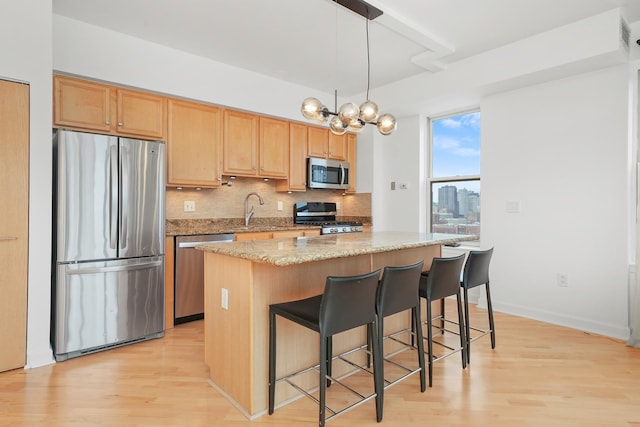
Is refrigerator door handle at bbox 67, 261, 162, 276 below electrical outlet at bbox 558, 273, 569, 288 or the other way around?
the other way around

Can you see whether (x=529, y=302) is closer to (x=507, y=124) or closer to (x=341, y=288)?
(x=507, y=124)

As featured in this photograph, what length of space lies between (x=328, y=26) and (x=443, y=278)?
2.30 metres

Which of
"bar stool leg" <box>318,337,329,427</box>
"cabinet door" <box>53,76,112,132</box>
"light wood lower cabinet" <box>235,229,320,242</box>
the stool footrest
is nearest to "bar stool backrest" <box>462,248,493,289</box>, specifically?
the stool footrest

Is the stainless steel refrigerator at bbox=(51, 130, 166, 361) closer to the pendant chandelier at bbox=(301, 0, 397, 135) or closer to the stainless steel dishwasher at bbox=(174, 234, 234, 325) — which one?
the stainless steel dishwasher at bbox=(174, 234, 234, 325)

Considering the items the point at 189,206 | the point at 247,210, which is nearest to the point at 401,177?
the point at 247,210

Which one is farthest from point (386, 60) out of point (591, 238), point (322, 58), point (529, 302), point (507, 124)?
point (529, 302)

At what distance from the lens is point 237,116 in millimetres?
4152

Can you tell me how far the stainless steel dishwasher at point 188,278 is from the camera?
3.45m

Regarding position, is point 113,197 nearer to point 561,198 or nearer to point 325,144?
point 325,144

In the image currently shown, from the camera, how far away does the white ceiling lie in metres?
2.83

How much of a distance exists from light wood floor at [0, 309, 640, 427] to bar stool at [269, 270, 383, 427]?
0.22 metres

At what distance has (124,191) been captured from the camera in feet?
9.67

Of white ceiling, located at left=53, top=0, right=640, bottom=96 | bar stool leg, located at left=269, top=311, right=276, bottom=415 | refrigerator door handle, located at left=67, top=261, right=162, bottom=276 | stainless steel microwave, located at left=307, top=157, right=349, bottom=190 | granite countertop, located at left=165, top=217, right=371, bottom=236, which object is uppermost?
white ceiling, located at left=53, top=0, right=640, bottom=96

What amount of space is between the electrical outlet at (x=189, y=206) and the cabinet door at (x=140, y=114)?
83 centimetres
